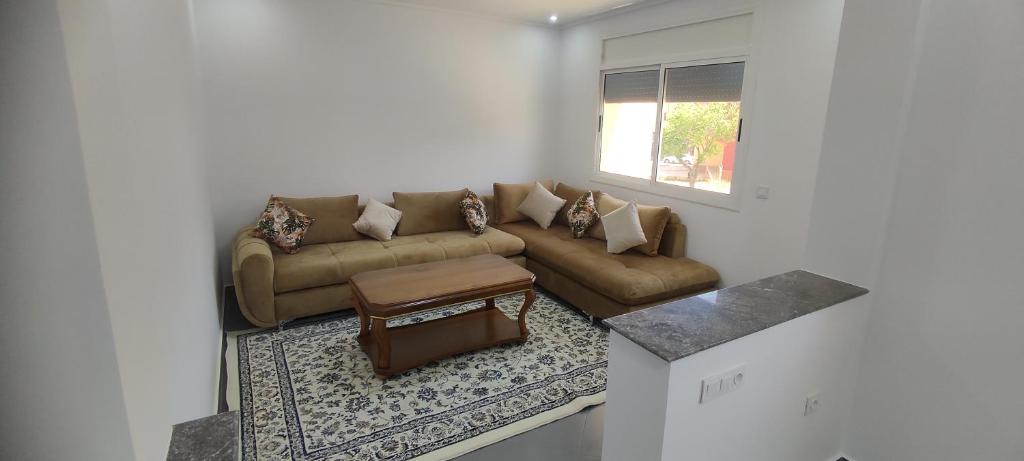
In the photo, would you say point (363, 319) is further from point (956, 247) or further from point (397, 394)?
point (956, 247)

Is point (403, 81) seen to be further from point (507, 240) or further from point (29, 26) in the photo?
point (29, 26)

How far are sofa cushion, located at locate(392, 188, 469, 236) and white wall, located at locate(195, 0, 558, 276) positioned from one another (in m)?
0.26

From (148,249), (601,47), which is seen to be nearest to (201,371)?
(148,249)

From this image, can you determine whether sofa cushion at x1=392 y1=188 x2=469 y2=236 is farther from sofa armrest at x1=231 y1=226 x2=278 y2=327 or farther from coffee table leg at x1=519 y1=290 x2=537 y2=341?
coffee table leg at x1=519 y1=290 x2=537 y2=341

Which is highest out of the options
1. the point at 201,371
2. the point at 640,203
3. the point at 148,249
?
the point at 148,249

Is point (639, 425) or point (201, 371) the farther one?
point (201, 371)

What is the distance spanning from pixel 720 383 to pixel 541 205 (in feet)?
11.6

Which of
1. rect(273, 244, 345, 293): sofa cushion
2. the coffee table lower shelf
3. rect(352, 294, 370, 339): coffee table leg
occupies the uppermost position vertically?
rect(273, 244, 345, 293): sofa cushion

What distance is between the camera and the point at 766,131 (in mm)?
3357

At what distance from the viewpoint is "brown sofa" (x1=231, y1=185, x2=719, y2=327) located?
340 cm

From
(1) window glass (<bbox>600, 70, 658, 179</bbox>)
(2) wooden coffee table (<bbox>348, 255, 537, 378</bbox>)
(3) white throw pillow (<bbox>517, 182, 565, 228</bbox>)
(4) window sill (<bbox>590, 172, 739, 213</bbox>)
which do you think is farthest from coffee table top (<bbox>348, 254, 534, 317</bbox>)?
(1) window glass (<bbox>600, 70, 658, 179</bbox>)

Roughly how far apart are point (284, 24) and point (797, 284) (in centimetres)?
423

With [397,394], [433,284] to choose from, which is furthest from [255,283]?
[397,394]

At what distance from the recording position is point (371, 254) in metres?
3.88
